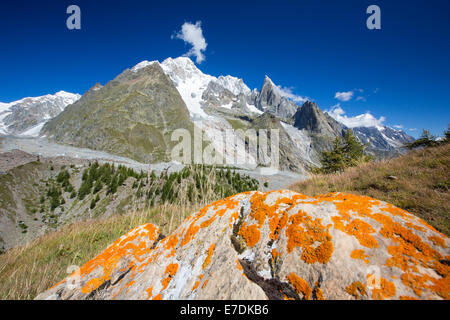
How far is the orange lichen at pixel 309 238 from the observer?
1734mm

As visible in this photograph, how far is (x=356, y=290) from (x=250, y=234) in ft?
3.94

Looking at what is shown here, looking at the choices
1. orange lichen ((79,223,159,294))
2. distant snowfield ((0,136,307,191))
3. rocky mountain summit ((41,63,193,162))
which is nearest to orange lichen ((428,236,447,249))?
orange lichen ((79,223,159,294))

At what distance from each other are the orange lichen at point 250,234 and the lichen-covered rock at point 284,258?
0.01 metres

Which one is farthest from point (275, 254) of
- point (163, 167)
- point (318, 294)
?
point (163, 167)

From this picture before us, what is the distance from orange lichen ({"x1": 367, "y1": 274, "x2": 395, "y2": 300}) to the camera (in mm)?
1306

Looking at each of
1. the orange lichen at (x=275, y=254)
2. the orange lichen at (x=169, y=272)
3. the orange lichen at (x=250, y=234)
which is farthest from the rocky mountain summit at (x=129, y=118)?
the orange lichen at (x=275, y=254)

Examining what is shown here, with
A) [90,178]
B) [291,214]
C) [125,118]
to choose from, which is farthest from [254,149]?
[291,214]

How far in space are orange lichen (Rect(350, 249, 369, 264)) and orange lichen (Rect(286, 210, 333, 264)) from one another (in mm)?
193

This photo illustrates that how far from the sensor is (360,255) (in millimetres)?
1624

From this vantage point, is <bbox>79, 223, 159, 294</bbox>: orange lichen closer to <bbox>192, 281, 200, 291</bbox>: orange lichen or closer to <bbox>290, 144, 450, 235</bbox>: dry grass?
<bbox>192, 281, 200, 291</bbox>: orange lichen

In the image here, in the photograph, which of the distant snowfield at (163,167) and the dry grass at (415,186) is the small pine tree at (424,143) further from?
the distant snowfield at (163,167)

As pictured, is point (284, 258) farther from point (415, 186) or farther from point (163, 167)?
point (163, 167)
